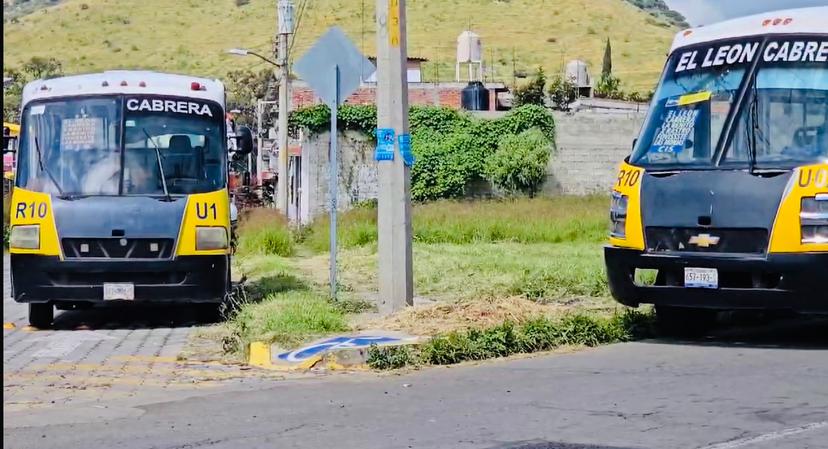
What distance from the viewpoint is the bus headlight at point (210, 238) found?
13234 mm

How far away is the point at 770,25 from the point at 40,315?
8204 mm

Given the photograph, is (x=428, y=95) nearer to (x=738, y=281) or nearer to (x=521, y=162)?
(x=521, y=162)

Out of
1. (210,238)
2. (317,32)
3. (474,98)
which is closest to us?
(210,238)

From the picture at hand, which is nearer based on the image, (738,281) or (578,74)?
(738,281)

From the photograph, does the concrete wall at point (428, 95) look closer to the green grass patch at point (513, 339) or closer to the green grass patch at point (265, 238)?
the green grass patch at point (265, 238)

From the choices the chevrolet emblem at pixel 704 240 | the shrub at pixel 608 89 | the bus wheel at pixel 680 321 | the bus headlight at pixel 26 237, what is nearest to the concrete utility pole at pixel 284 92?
the shrub at pixel 608 89

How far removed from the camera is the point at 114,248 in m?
13.0

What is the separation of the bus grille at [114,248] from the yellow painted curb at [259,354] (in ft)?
8.93

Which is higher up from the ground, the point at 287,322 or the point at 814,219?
the point at 814,219

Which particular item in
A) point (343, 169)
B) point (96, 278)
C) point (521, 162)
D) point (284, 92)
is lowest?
point (96, 278)

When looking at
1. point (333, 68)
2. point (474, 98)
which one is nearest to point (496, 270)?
point (333, 68)

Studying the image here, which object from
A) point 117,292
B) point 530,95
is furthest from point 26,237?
point 530,95

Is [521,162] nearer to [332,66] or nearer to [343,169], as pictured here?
[343,169]

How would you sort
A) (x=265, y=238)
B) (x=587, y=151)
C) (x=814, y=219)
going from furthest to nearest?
(x=587, y=151) → (x=265, y=238) → (x=814, y=219)
